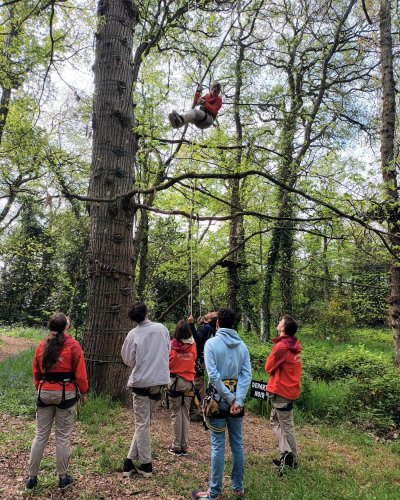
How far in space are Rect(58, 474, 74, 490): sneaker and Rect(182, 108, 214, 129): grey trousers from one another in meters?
5.29

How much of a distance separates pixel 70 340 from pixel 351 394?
5.82m

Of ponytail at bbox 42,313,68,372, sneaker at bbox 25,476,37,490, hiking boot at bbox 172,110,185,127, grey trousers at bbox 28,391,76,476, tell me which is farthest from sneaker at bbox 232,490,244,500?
hiking boot at bbox 172,110,185,127

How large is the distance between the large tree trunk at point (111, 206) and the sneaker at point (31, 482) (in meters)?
2.47

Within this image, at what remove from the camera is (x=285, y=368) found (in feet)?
17.1

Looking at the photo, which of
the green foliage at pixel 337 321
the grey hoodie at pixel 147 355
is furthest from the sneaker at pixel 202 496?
the green foliage at pixel 337 321

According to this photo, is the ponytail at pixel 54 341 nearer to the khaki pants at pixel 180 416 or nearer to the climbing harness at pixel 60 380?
the climbing harness at pixel 60 380

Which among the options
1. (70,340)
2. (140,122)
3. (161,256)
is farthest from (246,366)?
(161,256)

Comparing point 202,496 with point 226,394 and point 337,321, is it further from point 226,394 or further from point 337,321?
point 337,321

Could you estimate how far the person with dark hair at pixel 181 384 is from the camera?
524 cm

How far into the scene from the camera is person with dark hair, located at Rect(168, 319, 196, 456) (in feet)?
17.2

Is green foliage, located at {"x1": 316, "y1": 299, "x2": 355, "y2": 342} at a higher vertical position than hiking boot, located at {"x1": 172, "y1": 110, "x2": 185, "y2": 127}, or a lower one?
lower

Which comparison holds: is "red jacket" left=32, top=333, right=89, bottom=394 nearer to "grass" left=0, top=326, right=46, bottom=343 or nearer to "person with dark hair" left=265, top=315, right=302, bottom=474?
"person with dark hair" left=265, top=315, right=302, bottom=474

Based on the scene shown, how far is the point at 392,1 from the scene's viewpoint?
1000 cm

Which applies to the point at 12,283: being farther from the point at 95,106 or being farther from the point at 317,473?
the point at 317,473
